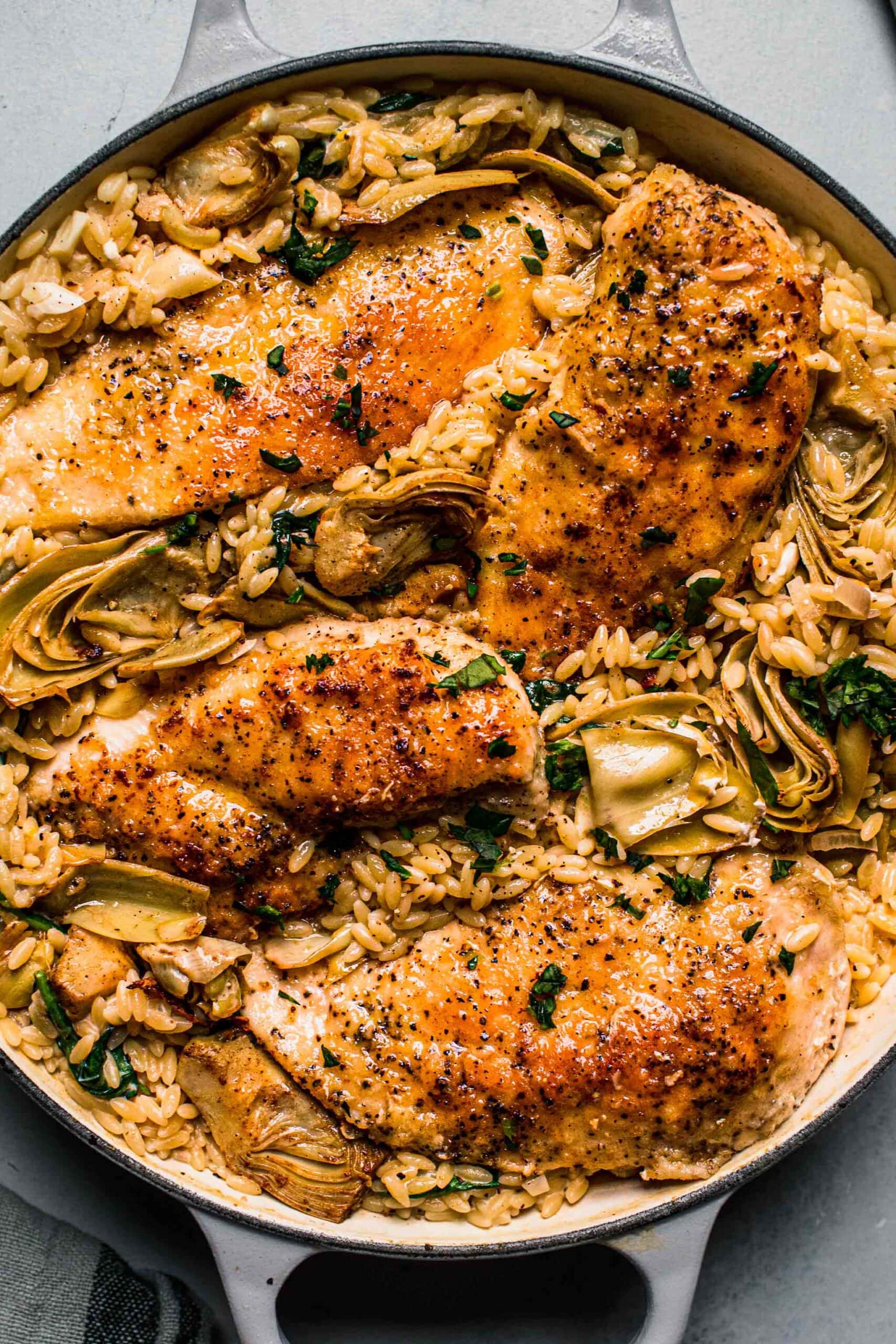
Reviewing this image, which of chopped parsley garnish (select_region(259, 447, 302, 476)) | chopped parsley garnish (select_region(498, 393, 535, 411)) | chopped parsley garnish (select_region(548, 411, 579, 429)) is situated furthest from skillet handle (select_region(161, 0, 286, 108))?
chopped parsley garnish (select_region(548, 411, 579, 429))

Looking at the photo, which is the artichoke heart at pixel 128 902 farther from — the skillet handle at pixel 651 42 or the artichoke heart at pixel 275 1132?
the skillet handle at pixel 651 42

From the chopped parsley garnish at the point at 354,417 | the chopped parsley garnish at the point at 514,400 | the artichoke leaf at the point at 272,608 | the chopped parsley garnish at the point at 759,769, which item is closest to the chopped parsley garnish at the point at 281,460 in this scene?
the chopped parsley garnish at the point at 354,417

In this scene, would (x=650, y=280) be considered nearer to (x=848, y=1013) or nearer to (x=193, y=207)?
(x=193, y=207)

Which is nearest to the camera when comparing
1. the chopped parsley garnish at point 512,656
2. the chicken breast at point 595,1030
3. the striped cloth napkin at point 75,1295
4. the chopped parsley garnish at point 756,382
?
the chopped parsley garnish at point 756,382

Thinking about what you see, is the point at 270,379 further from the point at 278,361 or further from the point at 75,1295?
the point at 75,1295

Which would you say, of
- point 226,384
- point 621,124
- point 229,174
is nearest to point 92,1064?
point 226,384
